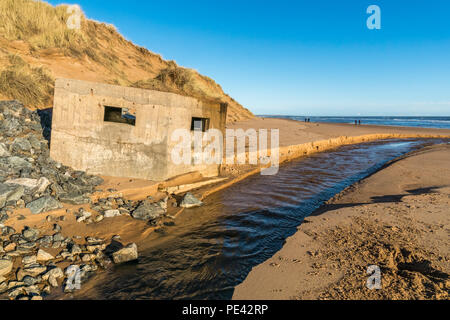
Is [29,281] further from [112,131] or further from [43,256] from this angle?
[112,131]

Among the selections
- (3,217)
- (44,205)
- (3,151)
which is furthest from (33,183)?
(3,151)

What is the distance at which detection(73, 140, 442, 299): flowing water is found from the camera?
3.33 meters

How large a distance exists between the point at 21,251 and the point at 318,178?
9341 millimetres

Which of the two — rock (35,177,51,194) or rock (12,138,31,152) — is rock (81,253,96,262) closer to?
rock (35,177,51,194)

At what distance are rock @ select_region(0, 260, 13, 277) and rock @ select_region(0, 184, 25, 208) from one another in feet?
5.18

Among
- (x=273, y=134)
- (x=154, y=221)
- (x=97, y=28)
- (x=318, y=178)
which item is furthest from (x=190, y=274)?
(x=97, y=28)

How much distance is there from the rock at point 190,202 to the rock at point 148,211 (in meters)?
0.64

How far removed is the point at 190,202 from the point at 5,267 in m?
3.70

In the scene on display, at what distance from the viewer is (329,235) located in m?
4.08

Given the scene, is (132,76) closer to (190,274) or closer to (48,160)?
(48,160)

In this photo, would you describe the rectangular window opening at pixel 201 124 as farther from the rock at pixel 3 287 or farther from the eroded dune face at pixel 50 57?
the rock at pixel 3 287

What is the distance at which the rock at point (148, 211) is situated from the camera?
5.12 meters

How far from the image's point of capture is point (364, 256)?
3365 mm

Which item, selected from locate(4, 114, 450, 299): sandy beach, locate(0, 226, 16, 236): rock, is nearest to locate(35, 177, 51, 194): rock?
locate(4, 114, 450, 299): sandy beach
